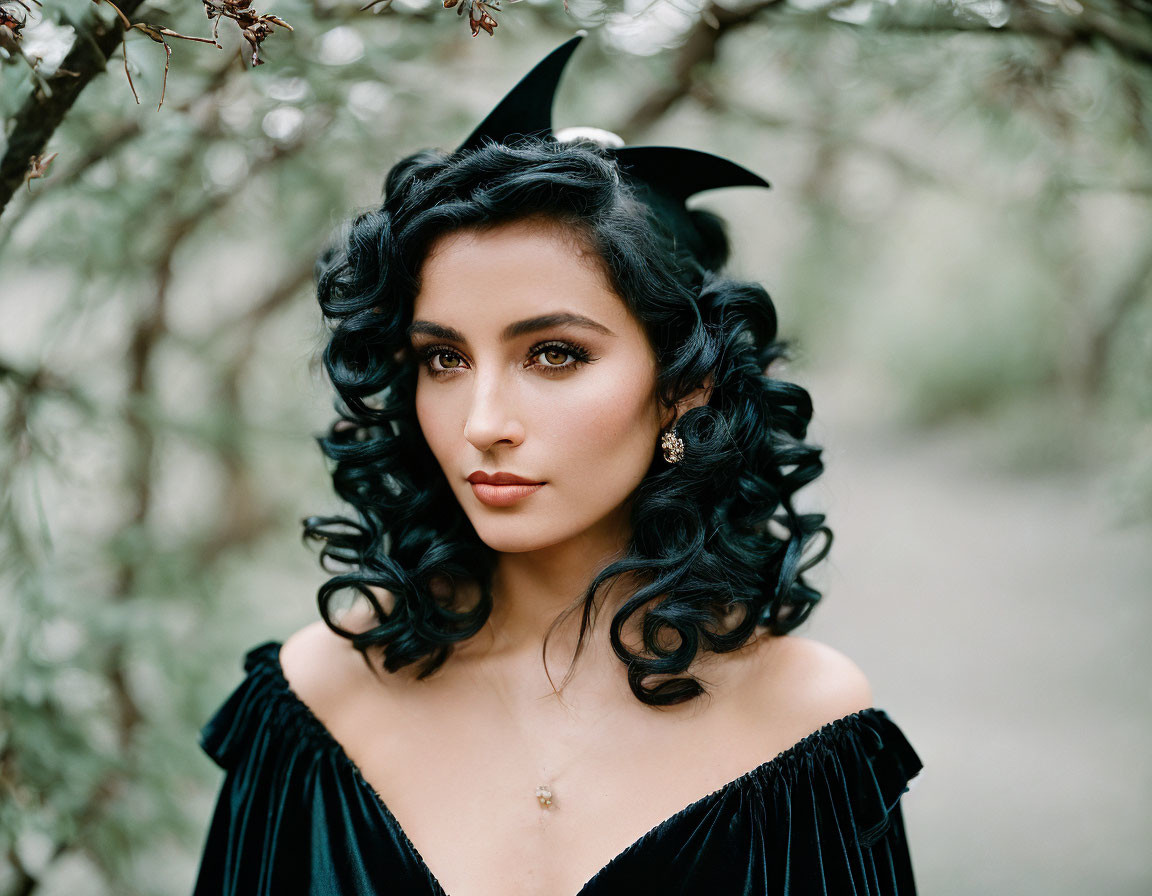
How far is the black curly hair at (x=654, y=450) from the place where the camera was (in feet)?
4.34

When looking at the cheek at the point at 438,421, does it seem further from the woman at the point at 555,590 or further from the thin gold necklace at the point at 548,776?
the thin gold necklace at the point at 548,776

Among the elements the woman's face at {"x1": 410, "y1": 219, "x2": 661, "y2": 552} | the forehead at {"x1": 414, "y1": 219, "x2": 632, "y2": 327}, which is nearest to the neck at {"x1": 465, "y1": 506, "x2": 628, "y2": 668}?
the woman's face at {"x1": 410, "y1": 219, "x2": 661, "y2": 552}

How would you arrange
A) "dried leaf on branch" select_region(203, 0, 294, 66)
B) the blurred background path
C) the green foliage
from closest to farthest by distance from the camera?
"dried leaf on branch" select_region(203, 0, 294, 66) < the green foliage < the blurred background path

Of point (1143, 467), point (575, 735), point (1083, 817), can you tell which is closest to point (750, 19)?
point (1143, 467)

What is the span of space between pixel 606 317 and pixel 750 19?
37.6 inches

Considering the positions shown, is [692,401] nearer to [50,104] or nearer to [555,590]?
[555,590]

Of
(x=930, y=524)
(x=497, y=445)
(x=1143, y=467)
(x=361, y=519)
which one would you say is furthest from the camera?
(x=930, y=524)

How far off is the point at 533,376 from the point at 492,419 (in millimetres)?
94

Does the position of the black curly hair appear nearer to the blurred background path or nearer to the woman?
the woman

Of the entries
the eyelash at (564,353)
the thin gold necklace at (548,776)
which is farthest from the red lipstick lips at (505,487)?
the thin gold necklace at (548,776)

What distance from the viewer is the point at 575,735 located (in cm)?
144

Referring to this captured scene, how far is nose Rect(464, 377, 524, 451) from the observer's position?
1255mm

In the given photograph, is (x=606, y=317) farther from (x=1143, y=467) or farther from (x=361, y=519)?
(x=1143, y=467)

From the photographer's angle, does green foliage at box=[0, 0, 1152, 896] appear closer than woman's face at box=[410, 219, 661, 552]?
No
